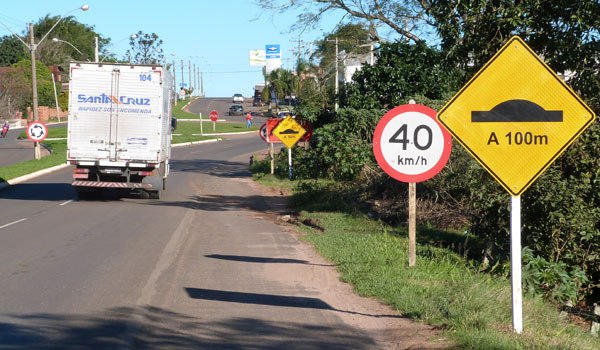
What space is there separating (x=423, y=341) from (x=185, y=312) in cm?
255

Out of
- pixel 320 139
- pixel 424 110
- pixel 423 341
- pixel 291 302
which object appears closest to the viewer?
pixel 423 341

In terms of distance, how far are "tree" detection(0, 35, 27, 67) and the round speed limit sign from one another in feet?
375

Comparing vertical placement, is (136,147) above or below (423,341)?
above

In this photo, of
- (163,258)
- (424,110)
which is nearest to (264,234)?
(163,258)

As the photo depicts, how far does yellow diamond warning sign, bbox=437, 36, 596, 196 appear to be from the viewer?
5570mm

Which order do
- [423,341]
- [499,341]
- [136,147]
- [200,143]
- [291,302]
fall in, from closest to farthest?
[499,341]
[423,341]
[291,302]
[136,147]
[200,143]

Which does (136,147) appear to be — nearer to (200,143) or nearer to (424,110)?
(424,110)

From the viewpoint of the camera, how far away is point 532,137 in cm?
566

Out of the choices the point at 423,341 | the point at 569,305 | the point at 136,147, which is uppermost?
the point at 136,147

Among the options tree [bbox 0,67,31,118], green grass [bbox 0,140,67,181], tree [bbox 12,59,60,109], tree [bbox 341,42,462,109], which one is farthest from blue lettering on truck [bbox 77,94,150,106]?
tree [bbox 12,59,60,109]

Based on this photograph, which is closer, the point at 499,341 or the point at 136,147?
the point at 499,341

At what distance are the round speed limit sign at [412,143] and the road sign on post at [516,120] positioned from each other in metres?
2.53

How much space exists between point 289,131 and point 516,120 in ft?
59.1

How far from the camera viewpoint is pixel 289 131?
927 inches
